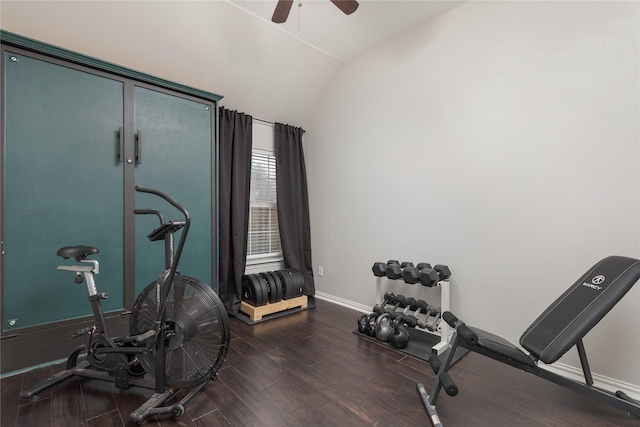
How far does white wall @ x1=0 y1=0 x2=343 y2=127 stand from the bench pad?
3.21m

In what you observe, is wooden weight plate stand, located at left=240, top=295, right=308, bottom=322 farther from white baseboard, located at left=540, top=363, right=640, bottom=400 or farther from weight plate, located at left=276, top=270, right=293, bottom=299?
white baseboard, located at left=540, top=363, right=640, bottom=400

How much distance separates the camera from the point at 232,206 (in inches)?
131

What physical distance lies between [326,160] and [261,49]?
1.52 m

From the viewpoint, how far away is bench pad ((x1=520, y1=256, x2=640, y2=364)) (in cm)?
147

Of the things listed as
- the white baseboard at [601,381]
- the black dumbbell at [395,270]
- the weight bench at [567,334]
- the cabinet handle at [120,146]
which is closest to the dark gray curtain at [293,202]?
the black dumbbell at [395,270]

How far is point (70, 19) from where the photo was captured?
6.85ft

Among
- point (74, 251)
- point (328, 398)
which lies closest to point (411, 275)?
point (328, 398)

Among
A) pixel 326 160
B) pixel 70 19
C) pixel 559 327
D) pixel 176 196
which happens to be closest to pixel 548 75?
pixel 559 327

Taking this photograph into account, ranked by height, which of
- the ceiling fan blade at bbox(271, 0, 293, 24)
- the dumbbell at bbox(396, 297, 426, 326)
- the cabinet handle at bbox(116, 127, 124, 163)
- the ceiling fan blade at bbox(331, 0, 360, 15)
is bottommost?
the dumbbell at bbox(396, 297, 426, 326)

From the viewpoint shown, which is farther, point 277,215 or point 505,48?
point 277,215

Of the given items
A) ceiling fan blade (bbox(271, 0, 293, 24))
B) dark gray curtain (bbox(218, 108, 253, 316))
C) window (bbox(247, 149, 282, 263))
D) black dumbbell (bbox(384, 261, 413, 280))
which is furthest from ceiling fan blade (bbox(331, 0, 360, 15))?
black dumbbell (bbox(384, 261, 413, 280))

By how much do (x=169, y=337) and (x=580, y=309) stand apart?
94.0 inches

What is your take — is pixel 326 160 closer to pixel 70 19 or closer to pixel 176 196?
pixel 176 196

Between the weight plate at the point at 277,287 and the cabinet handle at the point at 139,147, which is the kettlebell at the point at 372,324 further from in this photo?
the cabinet handle at the point at 139,147
